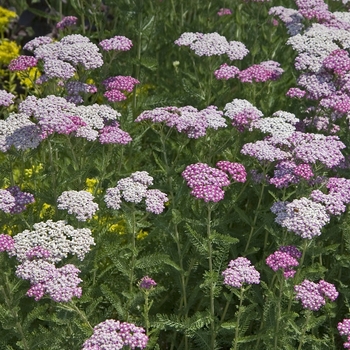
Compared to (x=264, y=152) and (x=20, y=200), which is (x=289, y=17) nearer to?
(x=264, y=152)

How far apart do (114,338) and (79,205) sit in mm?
1057

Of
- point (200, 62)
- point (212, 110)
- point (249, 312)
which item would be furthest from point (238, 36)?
point (249, 312)

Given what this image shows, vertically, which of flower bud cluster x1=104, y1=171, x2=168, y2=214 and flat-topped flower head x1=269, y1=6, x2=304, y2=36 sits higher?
flower bud cluster x1=104, y1=171, x2=168, y2=214

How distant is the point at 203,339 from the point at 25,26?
20.4ft

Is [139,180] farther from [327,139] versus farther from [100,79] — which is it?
[100,79]

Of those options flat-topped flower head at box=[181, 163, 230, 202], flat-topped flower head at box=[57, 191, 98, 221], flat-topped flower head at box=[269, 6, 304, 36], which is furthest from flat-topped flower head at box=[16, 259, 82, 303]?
flat-topped flower head at box=[269, 6, 304, 36]

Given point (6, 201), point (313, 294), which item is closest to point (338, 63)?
point (313, 294)

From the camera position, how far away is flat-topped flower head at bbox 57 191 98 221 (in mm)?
4180

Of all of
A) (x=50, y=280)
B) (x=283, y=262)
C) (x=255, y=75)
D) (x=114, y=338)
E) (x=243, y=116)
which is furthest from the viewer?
(x=255, y=75)

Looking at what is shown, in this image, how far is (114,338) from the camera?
3.39 meters

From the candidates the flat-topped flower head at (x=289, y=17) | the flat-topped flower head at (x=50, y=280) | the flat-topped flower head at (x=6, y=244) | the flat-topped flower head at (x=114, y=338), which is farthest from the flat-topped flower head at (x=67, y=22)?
the flat-topped flower head at (x=114, y=338)

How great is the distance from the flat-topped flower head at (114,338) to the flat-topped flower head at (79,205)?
2.94 ft

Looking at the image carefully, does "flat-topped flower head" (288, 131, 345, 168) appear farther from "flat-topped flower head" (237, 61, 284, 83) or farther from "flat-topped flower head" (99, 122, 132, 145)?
"flat-topped flower head" (99, 122, 132, 145)

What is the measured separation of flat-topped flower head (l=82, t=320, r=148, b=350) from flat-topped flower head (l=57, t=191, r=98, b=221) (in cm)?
90
